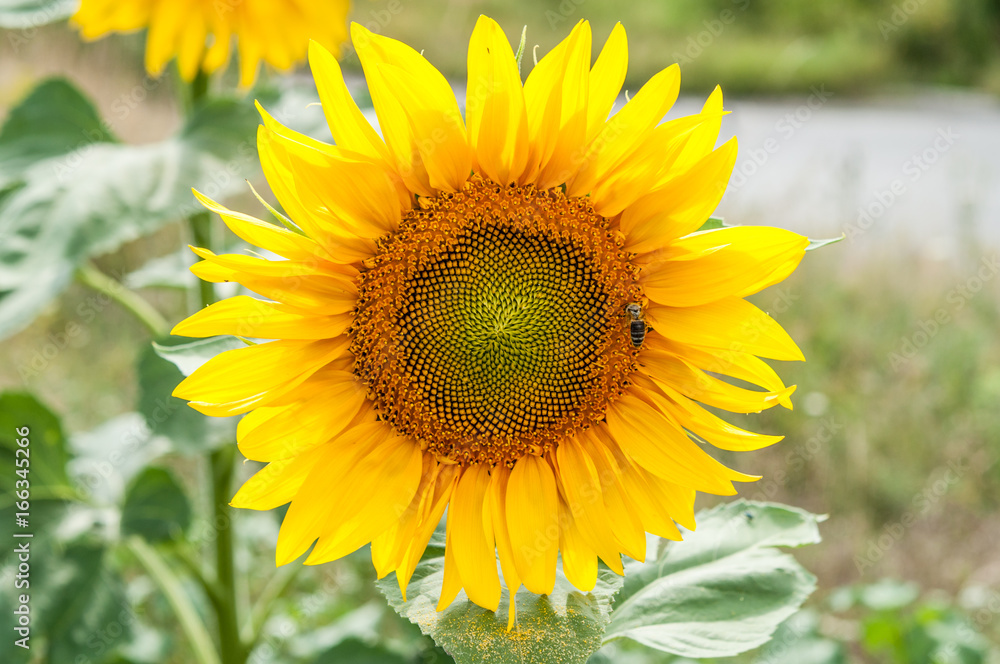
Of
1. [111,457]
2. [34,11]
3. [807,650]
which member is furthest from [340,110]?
[807,650]

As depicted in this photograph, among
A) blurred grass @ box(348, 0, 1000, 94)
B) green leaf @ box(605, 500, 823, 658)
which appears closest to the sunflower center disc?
green leaf @ box(605, 500, 823, 658)

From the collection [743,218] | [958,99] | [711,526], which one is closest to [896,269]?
[743,218]

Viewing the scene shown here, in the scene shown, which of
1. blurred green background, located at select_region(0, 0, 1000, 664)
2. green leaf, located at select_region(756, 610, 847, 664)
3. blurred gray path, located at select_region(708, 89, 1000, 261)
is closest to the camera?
green leaf, located at select_region(756, 610, 847, 664)

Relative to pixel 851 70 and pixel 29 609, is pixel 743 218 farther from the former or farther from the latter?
pixel 851 70

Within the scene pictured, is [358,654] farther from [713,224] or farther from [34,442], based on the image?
[713,224]
